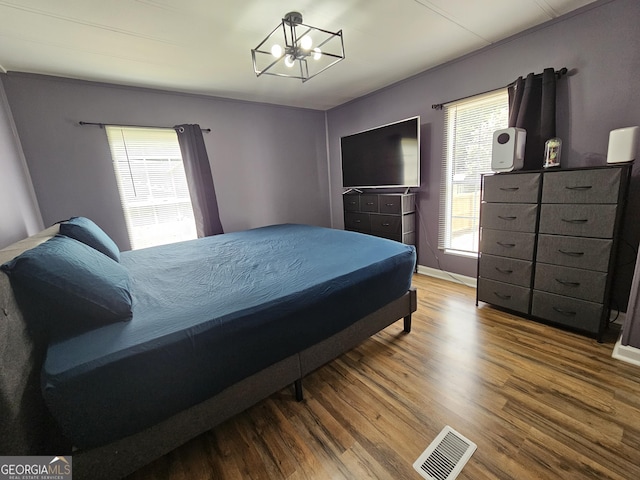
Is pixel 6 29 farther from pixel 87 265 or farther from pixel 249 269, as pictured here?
pixel 249 269

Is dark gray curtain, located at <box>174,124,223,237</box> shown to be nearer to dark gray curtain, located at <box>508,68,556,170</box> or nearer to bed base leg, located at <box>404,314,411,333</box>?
bed base leg, located at <box>404,314,411,333</box>

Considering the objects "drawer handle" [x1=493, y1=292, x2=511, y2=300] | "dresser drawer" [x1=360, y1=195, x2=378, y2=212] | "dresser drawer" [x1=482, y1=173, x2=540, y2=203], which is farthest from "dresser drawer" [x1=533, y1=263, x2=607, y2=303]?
"dresser drawer" [x1=360, y1=195, x2=378, y2=212]

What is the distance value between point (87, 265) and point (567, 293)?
307cm

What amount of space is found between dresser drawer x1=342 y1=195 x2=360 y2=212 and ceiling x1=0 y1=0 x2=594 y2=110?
5.21ft

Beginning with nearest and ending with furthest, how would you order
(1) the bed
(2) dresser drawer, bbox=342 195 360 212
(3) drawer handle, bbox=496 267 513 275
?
(1) the bed
(3) drawer handle, bbox=496 267 513 275
(2) dresser drawer, bbox=342 195 360 212

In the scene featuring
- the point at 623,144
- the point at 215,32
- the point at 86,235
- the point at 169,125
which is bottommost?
the point at 86,235

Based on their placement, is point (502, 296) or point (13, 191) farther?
point (502, 296)

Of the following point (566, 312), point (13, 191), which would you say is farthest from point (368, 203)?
point (13, 191)


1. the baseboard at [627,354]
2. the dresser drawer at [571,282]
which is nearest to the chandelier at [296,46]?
the dresser drawer at [571,282]

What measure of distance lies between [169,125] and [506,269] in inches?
157

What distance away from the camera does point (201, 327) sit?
1122 millimetres

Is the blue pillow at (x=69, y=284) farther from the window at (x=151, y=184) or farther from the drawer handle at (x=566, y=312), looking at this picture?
the drawer handle at (x=566, y=312)

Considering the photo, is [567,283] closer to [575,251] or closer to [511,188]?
[575,251]

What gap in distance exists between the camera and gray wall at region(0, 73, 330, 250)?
2598 mm
